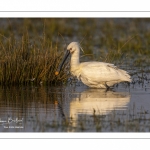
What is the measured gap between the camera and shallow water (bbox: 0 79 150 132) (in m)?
10.0

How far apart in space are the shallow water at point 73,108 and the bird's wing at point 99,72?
0.29 m

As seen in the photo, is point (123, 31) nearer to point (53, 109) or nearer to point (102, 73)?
point (102, 73)

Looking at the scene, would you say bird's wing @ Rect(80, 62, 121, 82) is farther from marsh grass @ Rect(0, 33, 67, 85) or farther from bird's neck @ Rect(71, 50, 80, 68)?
marsh grass @ Rect(0, 33, 67, 85)

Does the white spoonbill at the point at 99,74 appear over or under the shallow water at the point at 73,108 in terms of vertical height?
over

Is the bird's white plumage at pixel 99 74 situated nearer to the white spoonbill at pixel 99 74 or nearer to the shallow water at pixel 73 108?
the white spoonbill at pixel 99 74

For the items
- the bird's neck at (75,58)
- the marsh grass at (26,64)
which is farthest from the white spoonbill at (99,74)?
the marsh grass at (26,64)

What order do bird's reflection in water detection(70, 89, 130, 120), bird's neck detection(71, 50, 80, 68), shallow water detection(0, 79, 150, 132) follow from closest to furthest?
shallow water detection(0, 79, 150, 132)
bird's reflection in water detection(70, 89, 130, 120)
bird's neck detection(71, 50, 80, 68)

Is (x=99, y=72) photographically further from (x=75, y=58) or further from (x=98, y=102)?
(x=98, y=102)

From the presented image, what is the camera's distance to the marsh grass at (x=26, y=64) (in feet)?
46.2

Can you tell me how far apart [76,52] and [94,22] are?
1451 centimetres

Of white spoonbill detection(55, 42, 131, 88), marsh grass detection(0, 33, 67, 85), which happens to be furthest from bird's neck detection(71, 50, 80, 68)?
marsh grass detection(0, 33, 67, 85)

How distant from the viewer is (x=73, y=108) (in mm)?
11516

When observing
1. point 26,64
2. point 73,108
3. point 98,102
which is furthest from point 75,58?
point 73,108

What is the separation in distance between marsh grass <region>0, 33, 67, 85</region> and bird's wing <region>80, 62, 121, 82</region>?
760 mm
